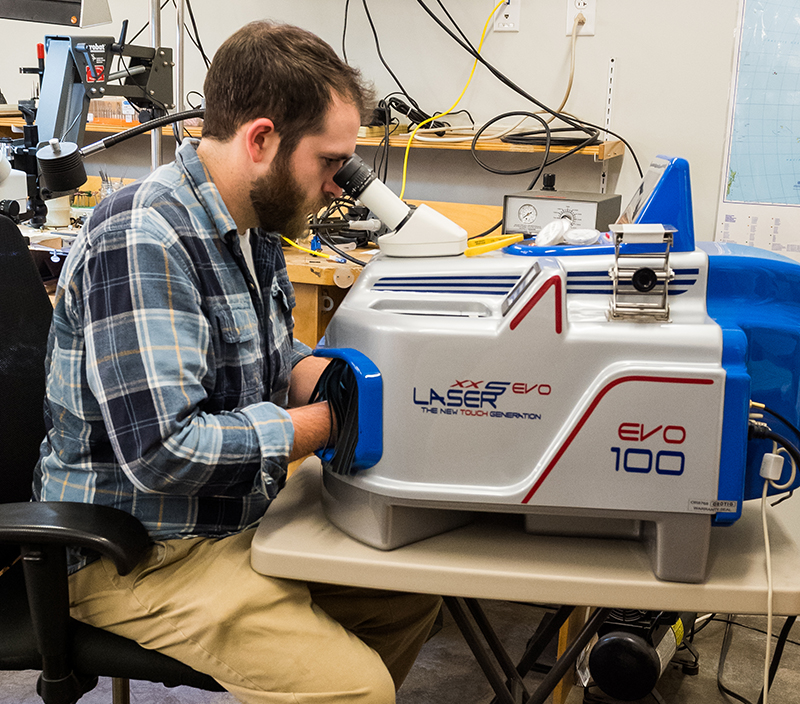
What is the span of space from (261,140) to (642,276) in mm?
556

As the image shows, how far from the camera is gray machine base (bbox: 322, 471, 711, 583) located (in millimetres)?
Result: 834

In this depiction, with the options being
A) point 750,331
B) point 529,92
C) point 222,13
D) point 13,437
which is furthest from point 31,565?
point 222,13

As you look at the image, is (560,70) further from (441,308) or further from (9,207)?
(441,308)

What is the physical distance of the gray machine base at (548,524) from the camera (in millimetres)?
834

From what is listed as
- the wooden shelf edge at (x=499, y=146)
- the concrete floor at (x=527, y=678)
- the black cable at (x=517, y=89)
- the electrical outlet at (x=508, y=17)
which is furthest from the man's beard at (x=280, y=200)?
the electrical outlet at (x=508, y=17)

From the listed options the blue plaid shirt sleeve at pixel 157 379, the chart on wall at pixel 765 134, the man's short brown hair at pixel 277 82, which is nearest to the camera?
the blue plaid shirt sleeve at pixel 157 379

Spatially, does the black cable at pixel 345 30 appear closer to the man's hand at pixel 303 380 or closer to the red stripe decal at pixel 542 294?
the man's hand at pixel 303 380

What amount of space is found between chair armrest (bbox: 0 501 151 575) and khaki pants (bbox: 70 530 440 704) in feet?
0.22

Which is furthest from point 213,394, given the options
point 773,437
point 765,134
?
point 765,134

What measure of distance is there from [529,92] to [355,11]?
641 mm

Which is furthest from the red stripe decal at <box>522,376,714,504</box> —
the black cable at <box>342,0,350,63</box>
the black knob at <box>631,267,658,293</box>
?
the black cable at <box>342,0,350,63</box>

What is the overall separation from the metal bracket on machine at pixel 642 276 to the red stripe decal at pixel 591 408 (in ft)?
0.22

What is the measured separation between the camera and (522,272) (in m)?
0.87

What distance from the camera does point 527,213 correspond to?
188 centimetres
